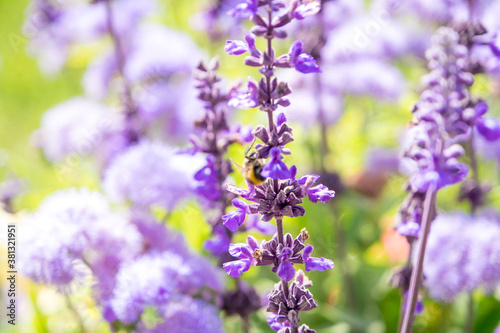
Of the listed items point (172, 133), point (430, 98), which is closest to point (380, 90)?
point (172, 133)

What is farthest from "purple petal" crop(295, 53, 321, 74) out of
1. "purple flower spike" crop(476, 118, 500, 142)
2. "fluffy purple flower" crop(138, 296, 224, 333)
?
"fluffy purple flower" crop(138, 296, 224, 333)

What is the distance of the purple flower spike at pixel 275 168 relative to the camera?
1.92ft

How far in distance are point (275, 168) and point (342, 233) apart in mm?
847

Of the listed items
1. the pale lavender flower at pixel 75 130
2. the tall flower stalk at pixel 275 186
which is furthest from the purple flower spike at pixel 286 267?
the pale lavender flower at pixel 75 130

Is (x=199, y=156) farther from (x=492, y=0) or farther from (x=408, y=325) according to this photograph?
(x=492, y=0)

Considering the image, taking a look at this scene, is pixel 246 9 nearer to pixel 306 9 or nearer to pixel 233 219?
pixel 306 9

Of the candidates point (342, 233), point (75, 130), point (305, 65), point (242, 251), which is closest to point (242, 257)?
point (242, 251)

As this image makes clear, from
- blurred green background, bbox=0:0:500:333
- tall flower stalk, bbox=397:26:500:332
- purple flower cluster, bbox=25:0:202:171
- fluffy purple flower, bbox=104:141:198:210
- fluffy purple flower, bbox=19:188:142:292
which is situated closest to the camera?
tall flower stalk, bbox=397:26:500:332

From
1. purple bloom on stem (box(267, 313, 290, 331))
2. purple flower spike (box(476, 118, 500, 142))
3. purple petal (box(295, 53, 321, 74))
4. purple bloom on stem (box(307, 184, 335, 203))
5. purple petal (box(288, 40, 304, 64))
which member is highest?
purple petal (box(288, 40, 304, 64))

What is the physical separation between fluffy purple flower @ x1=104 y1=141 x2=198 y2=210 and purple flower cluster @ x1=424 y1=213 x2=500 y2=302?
482mm

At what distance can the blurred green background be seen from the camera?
1.29 m

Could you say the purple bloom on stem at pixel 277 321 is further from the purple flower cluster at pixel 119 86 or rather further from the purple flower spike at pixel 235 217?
the purple flower cluster at pixel 119 86

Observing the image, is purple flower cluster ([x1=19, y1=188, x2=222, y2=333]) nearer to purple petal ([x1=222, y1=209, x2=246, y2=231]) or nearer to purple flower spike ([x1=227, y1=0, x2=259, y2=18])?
purple petal ([x1=222, y1=209, x2=246, y2=231])

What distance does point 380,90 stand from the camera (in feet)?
5.33
